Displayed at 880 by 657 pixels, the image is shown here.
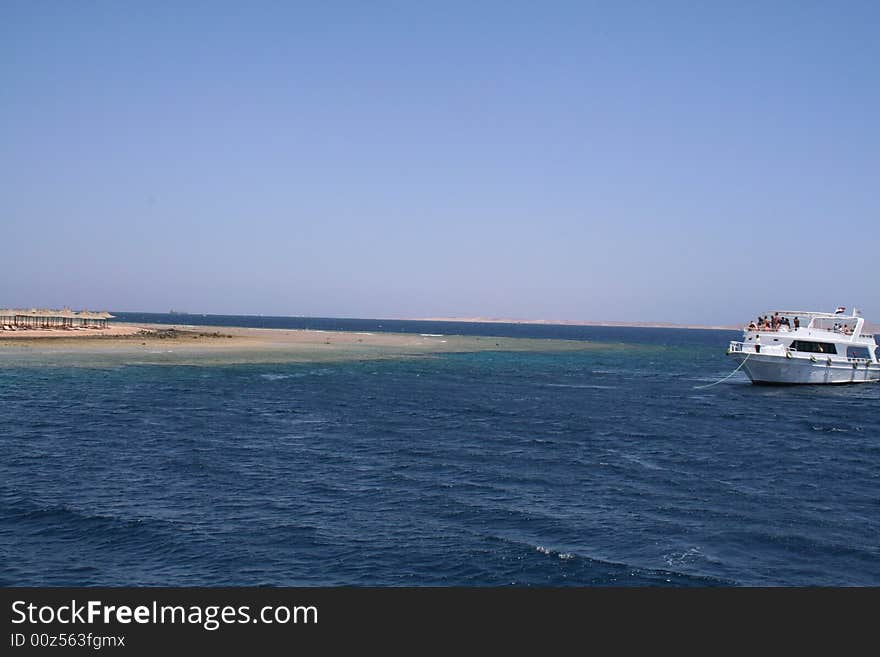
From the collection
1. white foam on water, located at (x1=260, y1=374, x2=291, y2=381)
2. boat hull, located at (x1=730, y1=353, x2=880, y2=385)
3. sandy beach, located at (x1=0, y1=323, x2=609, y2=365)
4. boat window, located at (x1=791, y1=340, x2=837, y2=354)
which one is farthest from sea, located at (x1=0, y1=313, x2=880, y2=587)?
sandy beach, located at (x1=0, y1=323, x2=609, y2=365)

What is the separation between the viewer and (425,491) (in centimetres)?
3000

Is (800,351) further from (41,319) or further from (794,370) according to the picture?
(41,319)

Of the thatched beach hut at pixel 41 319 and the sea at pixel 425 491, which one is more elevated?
the thatched beach hut at pixel 41 319

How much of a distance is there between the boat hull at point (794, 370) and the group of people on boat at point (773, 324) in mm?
3892

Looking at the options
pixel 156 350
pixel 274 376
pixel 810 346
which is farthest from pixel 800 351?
pixel 156 350

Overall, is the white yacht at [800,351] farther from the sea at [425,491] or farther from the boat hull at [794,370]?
the sea at [425,491]

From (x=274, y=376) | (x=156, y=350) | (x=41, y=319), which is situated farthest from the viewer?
(x=41, y=319)

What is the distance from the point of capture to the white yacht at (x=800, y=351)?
250ft

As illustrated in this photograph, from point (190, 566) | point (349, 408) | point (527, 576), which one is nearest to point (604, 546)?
point (527, 576)

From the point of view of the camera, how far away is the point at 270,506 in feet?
89.6

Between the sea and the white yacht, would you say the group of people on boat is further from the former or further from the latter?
the sea

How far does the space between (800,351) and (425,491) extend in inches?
2439

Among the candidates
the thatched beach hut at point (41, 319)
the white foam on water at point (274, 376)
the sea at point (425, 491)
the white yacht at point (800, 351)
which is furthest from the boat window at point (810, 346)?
the thatched beach hut at point (41, 319)

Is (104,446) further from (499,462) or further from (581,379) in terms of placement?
(581,379)
